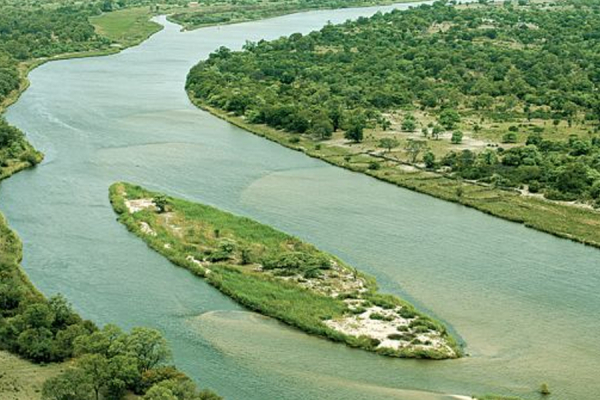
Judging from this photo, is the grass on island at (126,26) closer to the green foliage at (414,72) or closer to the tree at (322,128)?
the green foliage at (414,72)

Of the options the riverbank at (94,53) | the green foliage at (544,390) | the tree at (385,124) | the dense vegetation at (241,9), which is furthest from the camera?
the dense vegetation at (241,9)

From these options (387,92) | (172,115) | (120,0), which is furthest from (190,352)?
(120,0)

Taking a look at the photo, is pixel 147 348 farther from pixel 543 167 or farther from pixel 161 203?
pixel 543 167

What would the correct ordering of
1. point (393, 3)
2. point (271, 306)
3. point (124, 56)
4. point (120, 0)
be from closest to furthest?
point (271, 306)
point (124, 56)
point (120, 0)
point (393, 3)

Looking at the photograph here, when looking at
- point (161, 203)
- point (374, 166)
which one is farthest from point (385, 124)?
point (161, 203)

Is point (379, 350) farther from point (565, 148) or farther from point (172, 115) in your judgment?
point (172, 115)

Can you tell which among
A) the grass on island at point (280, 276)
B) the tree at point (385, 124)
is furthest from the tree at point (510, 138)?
the grass on island at point (280, 276)

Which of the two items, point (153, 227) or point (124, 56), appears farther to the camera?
point (124, 56)

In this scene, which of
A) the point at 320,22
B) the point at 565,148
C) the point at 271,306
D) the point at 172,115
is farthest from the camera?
the point at 320,22
